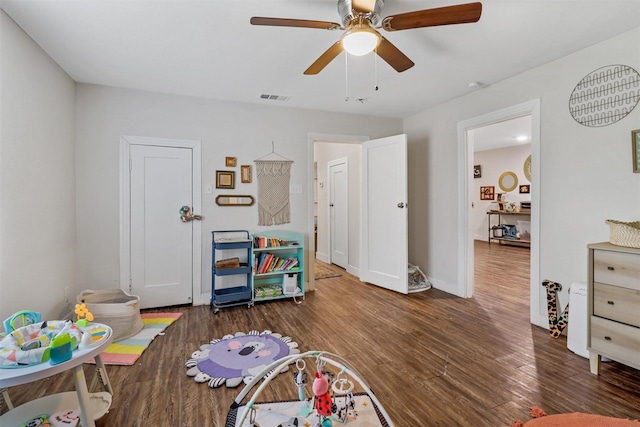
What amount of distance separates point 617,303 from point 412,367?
1391 mm

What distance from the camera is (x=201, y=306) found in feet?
11.9

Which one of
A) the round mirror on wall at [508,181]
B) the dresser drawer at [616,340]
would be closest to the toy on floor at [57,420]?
the dresser drawer at [616,340]

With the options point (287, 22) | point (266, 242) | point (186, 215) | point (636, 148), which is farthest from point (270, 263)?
point (636, 148)

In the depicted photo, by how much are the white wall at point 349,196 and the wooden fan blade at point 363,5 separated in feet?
10.4

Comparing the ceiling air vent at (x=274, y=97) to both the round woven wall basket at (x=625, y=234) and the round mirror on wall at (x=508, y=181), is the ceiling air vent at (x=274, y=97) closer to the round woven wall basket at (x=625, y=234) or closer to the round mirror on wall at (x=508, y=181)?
the round woven wall basket at (x=625, y=234)

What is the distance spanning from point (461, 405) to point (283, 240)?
2650 millimetres

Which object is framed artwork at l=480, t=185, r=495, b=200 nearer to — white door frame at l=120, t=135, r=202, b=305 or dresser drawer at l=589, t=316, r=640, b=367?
dresser drawer at l=589, t=316, r=640, b=367

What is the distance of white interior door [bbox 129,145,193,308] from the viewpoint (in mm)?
3422

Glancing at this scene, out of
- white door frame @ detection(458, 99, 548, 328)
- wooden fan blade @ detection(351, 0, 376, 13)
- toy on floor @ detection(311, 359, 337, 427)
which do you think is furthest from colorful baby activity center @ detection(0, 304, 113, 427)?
white door frame @ detection(458, 99, 548, 328)

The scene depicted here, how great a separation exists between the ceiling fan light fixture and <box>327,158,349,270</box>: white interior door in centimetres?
362

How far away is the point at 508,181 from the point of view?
27.4ft

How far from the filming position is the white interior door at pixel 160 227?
11.2ft

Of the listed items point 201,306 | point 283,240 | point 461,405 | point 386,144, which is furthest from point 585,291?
point 201,306

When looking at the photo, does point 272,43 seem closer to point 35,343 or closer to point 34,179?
point 34,179
